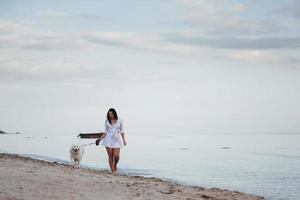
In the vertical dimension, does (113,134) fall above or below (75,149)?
above

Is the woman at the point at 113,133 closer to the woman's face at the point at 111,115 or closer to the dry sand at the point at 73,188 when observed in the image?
the woman's face at the point at 111,115

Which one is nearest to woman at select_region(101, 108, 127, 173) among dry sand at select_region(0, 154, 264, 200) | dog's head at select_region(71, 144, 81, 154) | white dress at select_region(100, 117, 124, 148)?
white dress at select_region(100, 117, 124, 148)

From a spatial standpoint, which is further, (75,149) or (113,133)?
(75,149)

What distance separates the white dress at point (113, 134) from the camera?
13477 millimetres

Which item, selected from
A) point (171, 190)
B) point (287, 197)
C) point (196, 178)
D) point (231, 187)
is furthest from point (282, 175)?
point (171, 190)

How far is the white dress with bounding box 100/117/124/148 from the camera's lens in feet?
44.2

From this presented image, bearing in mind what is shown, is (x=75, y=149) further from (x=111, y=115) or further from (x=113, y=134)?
(x=111, y=115)

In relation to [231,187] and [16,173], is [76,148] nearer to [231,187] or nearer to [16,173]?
[231,187]

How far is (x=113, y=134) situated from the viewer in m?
13.5

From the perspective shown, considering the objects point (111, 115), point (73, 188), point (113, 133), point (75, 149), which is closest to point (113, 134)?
point (113, 133)

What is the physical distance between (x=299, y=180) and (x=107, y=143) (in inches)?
359

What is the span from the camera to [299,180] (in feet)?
62.2

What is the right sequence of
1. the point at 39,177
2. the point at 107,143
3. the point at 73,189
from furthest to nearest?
1. the point at 107,143
2. the point at 39,177
3. the point at 73,189

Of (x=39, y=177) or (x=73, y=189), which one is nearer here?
(x=73, y=189)
